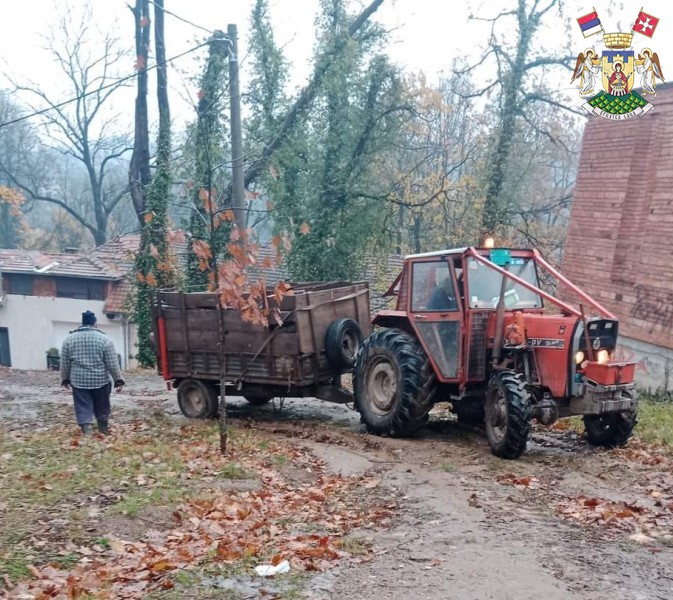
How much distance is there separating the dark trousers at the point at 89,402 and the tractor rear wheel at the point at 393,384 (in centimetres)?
341

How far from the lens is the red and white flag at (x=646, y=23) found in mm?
14367

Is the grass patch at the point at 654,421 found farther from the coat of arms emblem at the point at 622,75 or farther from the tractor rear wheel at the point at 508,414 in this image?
the coat of arms emblem at the point at 622,75

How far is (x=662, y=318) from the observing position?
12961 mm

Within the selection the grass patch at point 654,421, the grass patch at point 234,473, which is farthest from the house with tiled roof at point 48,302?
the grass patch at point 234,473

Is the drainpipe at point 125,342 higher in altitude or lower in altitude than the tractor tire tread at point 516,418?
lower

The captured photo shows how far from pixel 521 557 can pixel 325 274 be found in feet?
55.3

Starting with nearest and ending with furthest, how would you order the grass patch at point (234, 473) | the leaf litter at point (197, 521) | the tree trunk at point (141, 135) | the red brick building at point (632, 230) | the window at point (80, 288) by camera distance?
the leaf litter at point (197, 521), the grass patch at point (234, 473), the red brick building at point (632, 230), the tree trunk at point (141, 135), the window at point (80, 288)

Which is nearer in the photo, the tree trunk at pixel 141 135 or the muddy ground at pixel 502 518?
the muddy ground at pixel 502 518

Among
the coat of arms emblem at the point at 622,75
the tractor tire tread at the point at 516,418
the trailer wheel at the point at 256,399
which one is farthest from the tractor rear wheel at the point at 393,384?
the coat of arms emblem at the point at 622,75

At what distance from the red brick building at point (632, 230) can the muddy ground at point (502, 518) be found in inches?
155

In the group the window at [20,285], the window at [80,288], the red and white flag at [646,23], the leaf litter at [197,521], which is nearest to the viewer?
the leaf litter at [197,521]

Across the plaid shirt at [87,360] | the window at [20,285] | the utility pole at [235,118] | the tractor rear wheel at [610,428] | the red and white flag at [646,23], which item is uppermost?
the red and white flag at [646,23]

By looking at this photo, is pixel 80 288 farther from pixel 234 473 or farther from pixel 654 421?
pixel 654 421

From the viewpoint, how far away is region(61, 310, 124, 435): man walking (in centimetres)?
1005
